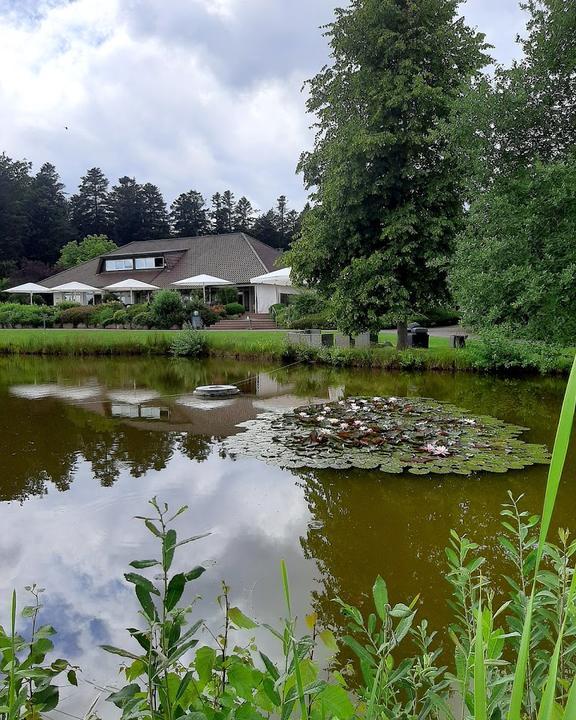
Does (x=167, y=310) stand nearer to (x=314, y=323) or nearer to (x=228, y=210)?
(x=314, y=323)

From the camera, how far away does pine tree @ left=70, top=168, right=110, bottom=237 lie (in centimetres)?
5625

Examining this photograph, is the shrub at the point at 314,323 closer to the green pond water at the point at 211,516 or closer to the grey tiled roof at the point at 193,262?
the grey tiled roof at the point at 193,262

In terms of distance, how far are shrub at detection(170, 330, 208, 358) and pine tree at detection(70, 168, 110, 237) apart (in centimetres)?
4292

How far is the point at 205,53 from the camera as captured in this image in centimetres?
1490

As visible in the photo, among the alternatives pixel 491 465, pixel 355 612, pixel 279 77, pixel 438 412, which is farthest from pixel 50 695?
pixel 279 77

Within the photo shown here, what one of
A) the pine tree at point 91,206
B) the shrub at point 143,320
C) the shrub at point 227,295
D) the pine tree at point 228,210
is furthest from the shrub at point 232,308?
the pine tree at point 91,206

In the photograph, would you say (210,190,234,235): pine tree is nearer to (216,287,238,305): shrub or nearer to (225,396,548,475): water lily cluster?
(216,287,238,305): shrub

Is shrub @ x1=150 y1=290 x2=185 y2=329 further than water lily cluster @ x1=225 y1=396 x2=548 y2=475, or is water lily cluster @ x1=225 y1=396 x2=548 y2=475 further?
shrub @ x1=150 y1=290 x2=185 y2=329

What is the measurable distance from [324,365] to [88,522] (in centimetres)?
1141

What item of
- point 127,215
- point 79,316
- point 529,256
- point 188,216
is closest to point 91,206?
point 127,215

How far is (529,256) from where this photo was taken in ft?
27.1

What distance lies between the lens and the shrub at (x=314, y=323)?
21.4 m

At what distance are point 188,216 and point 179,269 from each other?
28282 millimetres

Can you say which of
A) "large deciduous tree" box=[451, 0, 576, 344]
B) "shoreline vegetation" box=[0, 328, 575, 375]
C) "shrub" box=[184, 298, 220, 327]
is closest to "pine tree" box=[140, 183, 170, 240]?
"shrub" box=[184, 298, 220, 327]
